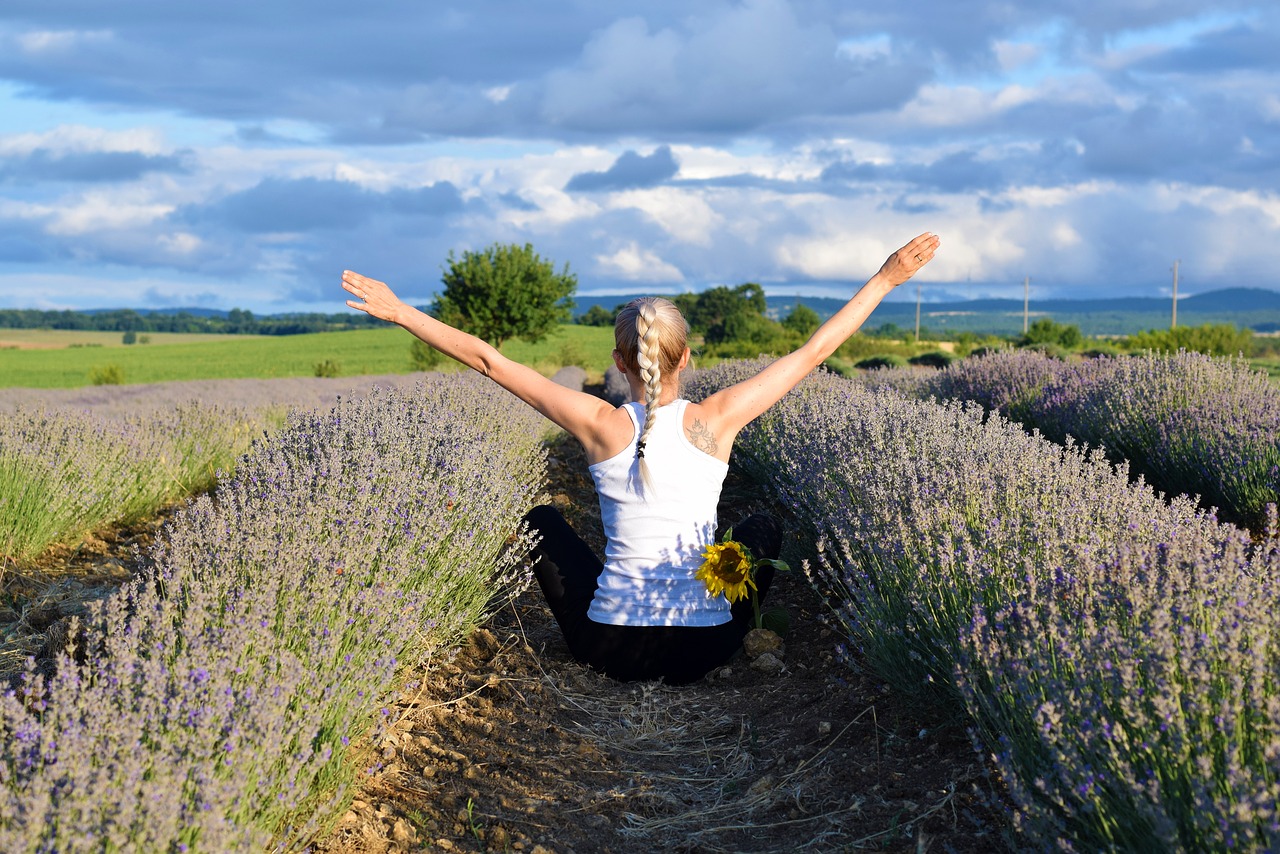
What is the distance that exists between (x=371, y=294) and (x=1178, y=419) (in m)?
5.22

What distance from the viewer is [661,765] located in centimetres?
318

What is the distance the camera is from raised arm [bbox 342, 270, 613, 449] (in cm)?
332

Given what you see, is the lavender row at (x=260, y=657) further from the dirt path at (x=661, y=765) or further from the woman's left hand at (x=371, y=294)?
the woman's left hand at (x=371, y=294)

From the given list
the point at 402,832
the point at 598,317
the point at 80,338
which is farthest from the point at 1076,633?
the point at 80,338

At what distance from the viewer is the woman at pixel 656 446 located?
3350 mm

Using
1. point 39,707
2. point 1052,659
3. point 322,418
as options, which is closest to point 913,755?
point 1052,659

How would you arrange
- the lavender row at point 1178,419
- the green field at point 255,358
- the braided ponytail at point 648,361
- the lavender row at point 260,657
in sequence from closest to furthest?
the lavender row at point 260,657
the braided ponytail at point 648,361
the lavender row at point 1178,419
the green field at point 255,358

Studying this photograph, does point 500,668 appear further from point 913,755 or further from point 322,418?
point 322,418

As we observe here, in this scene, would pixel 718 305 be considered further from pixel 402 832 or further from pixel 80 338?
pixel 402 832

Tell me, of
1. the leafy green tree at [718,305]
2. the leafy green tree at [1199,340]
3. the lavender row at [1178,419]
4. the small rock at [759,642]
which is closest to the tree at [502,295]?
the leafy green tree at [1199,340]

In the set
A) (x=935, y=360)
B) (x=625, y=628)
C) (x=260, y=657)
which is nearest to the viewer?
(x=260, y=657)

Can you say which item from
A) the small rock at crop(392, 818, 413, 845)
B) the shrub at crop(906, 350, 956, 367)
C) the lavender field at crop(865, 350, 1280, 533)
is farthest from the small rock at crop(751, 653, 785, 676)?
the shrub at crop(906, 350, 956, 367)

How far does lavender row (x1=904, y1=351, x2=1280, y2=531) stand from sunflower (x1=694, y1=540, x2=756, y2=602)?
8.65ft

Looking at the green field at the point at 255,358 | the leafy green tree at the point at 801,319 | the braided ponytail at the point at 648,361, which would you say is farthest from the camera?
the leafy green tree at the point at 801,319
